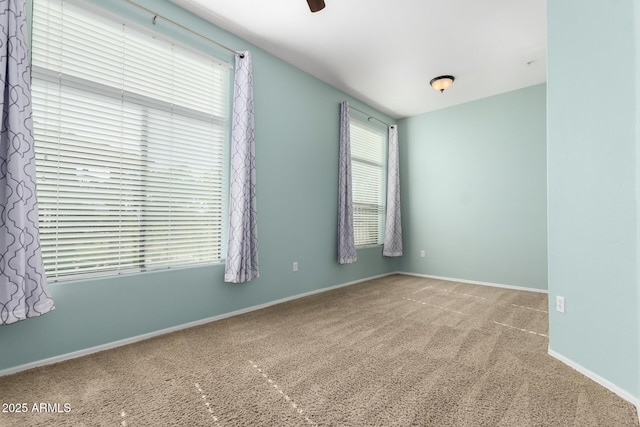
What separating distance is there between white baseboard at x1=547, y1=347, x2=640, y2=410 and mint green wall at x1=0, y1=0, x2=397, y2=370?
8.47 ft

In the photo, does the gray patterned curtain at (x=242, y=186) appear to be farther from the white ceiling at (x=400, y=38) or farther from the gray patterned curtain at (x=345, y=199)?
the gray patterned curtain at (x=345, y=199)

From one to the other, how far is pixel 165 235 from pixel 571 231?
3100 millimetres

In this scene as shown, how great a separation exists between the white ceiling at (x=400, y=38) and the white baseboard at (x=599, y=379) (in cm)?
285

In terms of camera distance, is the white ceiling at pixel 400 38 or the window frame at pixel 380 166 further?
the window frame at pixel 380 166

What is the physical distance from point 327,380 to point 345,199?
109 inches

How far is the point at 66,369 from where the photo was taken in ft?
6.56

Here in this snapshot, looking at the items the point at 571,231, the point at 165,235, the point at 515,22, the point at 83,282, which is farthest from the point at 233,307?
the point at 515,22

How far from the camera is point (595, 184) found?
192 cm

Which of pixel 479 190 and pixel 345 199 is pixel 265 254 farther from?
pixel 479 190

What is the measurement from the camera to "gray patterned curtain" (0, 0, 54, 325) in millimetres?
1801

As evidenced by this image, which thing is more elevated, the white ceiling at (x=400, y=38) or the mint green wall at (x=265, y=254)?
the white ceiling at (x=400, y=38)

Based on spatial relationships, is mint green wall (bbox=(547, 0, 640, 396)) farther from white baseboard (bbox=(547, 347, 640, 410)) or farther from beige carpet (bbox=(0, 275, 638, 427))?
beige carpet (bbox=(0, 275, 638, 427))

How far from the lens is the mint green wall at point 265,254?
7.09 feet

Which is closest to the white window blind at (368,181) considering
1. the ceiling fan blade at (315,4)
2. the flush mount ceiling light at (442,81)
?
the flush mount ceiling light at (442,81)
